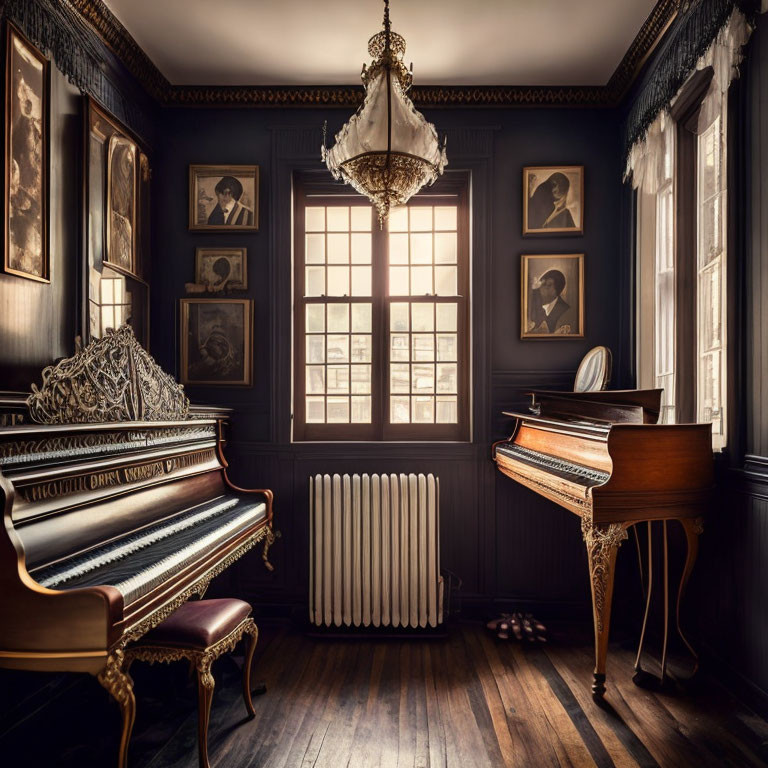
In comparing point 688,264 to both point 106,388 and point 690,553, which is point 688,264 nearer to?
point 690,553

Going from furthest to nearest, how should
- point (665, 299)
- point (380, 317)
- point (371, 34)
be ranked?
point (380, 317) → point (665, 299) → point (371, 34)

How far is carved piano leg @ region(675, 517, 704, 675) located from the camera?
2.71m

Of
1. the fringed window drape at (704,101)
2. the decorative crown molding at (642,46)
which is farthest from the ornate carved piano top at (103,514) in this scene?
the decorative crown molding at (642,46)

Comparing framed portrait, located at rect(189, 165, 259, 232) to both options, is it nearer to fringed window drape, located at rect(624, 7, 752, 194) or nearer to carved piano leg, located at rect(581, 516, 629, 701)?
fringed window drape, located at rect(624, 7, 752, 194)

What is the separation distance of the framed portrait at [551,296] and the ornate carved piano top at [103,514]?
229 cm

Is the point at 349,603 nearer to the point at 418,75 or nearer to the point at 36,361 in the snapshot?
the point at 36,361

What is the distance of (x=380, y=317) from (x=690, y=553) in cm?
248

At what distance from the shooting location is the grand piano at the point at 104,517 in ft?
5.14

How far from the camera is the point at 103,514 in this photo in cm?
209

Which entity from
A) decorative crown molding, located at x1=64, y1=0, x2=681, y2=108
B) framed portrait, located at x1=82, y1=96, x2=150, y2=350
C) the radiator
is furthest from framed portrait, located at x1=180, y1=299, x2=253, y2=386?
decorative crown molding, located at x1=64, y1=0, x2=681, y2=108

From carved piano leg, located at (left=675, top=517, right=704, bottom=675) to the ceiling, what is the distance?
283 cm

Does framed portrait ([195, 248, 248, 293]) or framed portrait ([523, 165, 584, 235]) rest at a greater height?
framed portrait ([523, 165, 584, 235])

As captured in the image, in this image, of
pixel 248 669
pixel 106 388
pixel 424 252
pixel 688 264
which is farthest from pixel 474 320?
pixel 248 669

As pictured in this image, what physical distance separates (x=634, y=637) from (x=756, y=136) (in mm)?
2881
